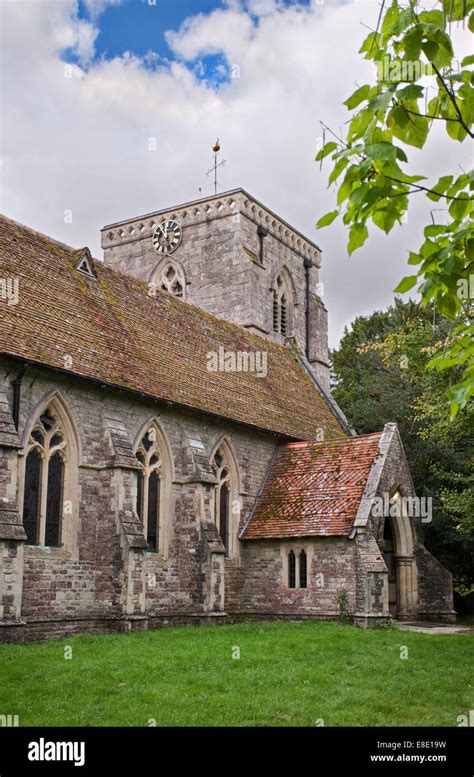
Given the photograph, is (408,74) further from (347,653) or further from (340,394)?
(340,394)

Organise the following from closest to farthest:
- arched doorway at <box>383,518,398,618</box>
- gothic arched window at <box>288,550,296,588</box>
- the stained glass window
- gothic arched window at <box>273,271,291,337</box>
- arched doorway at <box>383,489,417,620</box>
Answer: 1. the stained glass window
2. gothic arched window at <box>288,550,296,588</box>
3. arched doorway at <box>383,489,417,620</box>
4. arched doorway at <box>383,518,398,618</box>
5. gothic arched window at <box>273,271,291,337</box>

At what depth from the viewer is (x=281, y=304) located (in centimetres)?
3775

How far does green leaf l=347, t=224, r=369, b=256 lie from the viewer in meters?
5.08

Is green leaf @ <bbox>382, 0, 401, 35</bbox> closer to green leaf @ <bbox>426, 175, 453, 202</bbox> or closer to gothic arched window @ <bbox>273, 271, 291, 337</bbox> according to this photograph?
green leaf @ <bbox>426, 175, 453, 202</bbox>

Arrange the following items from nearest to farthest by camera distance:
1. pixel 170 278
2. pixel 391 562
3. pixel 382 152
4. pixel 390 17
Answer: pixel 382 152 → pixel 390 17 → pixel 391 562 → pixel 170 278

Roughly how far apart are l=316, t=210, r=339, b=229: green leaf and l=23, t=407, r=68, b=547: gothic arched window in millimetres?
12967

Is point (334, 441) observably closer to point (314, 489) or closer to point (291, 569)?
point (314, 489)

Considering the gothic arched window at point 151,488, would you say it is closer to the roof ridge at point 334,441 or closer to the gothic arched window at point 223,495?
the gothic arched window at point 223,495

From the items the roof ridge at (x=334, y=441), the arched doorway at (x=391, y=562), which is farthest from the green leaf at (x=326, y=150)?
the arched doorway at (x=391, y=562)

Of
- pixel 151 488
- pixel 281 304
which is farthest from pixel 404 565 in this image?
pixel 281 304

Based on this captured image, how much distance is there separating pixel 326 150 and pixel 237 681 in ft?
28.0

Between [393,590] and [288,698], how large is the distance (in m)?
15.8

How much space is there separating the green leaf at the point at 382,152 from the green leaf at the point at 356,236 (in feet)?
1.63

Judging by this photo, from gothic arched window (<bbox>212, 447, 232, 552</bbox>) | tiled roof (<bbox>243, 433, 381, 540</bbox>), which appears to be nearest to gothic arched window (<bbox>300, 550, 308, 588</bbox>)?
tiled roof (<bbox>243, 433, 381, 540</bbox>)
